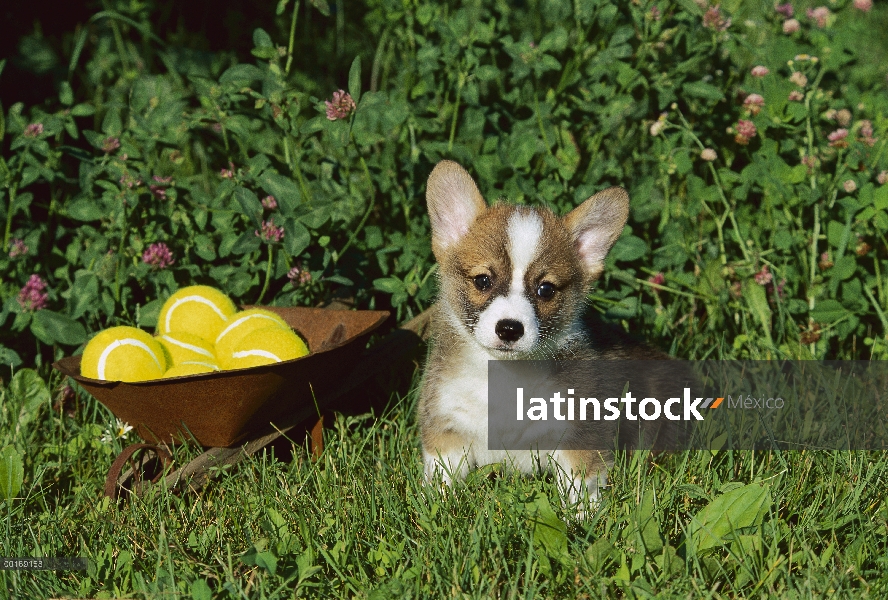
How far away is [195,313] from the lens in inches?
142

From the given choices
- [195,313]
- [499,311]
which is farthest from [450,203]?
[195,313]

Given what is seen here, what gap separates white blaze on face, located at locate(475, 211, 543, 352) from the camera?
2.92 metres

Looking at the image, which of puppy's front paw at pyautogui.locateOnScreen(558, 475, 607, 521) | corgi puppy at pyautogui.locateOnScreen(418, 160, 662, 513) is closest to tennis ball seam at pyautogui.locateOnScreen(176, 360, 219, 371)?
corgi puppy at pyautogui.locateOnScreen(418, 160, 662, 513)

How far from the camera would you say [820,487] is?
2920mm

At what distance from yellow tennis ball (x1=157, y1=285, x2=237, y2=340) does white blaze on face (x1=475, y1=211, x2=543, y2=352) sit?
1204mm

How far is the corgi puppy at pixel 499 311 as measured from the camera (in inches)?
119

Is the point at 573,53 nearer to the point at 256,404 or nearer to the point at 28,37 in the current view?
the point at 256,404

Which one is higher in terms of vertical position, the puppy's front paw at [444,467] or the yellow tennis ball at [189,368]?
the yellow tennis ball at [189,368]

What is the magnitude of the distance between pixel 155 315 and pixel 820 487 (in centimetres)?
272

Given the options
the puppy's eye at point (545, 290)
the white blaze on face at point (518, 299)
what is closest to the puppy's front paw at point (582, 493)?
the white blaze on face at point (518, 299)

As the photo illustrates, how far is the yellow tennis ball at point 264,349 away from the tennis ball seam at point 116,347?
0.91ft

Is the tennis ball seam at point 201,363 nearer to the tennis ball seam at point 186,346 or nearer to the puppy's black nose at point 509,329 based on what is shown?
the tennis ball seam at point 186,346

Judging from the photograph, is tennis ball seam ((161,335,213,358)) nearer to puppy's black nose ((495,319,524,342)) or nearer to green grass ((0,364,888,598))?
green grass ((0,364,888,598))
